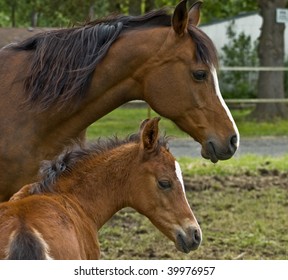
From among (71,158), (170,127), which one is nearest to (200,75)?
(71,158)

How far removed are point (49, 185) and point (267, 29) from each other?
17136mm

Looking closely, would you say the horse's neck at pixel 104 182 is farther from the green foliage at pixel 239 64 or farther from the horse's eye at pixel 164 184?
the green foliage at pixel 239 64

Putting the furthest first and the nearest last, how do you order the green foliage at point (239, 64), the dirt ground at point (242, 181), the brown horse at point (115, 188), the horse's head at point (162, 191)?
the green foliage at point (239, 64) → the dirt ground at point (242, 181) → the horse's head at point (162, 191) → the brown horse at point (115, 188)

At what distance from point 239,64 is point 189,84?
20.6 metres

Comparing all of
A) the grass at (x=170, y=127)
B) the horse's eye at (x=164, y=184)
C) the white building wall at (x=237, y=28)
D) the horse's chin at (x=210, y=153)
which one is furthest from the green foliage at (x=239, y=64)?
the horse's eye at (x=164, y=184)

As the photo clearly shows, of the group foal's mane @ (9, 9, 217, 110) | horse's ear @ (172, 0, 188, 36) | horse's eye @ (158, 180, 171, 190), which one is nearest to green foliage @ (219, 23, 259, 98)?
foal's mane @ (9, 9, 217, 110)

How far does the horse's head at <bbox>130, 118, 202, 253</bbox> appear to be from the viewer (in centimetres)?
541

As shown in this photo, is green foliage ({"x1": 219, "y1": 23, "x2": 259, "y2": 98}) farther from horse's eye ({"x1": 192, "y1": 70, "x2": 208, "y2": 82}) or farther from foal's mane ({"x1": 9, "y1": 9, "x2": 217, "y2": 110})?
horse's eye ({"x1": 192, "y1": 70, "x2": 208, "y2": 82})

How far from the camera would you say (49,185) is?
212 inches

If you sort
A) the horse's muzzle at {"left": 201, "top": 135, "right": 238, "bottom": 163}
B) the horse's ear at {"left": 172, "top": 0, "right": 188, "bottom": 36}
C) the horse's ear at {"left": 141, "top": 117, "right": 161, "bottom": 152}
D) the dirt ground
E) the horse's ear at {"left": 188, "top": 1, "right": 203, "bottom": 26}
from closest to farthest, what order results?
the horse's ear at {"left": 141, "top": 117, "right": 161, "bottom": 152} < the horse's muzzle at {"left": 201, "top": 135, "right": 238, "bottom": 163} < the horse's ear at {"left": 172, "top": 0, "right": 188, "bottom": 36} < the horse's ear at {"left": 188, "top": 1, "right": 203, "bottom": 26} < the dirt ground

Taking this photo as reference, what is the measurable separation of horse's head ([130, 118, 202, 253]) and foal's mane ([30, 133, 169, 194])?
0.26 feet

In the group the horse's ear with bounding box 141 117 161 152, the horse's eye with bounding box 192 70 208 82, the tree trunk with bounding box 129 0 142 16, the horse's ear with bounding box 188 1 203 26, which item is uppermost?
the horse's ear with bounding box 188 1 203 26

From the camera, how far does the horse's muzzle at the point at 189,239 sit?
17.5ft
